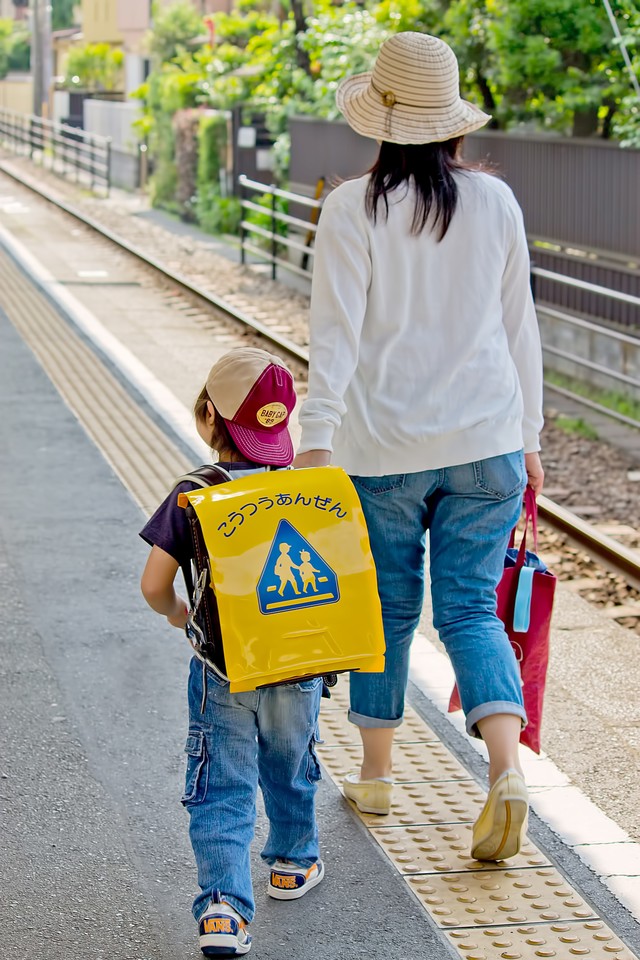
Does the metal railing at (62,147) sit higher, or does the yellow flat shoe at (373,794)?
the yellow flat shoe at (373,794)

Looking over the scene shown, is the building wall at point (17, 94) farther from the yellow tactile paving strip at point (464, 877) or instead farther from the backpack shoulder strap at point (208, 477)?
the backpack shoulder strap at point (208, 477)

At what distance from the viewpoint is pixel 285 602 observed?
2.73 metres

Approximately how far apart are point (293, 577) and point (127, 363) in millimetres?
8053

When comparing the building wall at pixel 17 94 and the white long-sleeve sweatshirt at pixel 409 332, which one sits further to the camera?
the building wall at pixel 17 94

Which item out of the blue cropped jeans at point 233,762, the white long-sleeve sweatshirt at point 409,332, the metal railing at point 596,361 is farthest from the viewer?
the metal railing at point 596,361

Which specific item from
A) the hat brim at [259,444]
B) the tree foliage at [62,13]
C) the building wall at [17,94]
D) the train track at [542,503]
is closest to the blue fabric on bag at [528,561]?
the hat brim at [259,444]

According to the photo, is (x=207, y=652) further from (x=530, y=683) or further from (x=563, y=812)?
(x=563, y=812)

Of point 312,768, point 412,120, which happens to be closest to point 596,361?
point 412,120

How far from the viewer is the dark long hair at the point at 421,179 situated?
304 centimetres

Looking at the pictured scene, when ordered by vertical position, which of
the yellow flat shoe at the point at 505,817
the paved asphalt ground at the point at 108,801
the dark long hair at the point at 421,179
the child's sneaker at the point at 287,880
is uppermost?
the dark long hair at the point at 421,179

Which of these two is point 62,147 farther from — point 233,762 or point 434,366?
point 233,762

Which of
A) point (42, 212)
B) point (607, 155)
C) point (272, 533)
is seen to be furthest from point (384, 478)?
point (42, 212)

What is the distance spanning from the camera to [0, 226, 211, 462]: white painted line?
8.12 metres

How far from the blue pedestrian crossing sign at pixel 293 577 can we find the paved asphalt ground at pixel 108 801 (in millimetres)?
708
